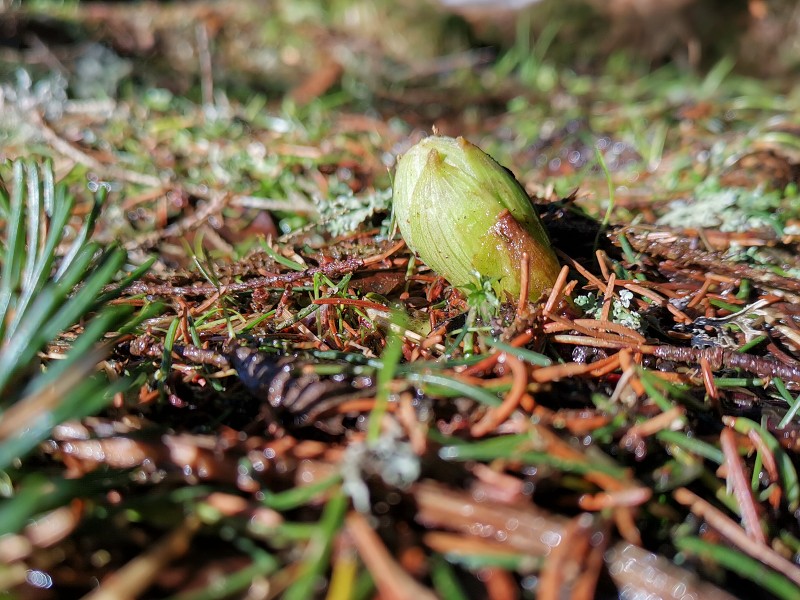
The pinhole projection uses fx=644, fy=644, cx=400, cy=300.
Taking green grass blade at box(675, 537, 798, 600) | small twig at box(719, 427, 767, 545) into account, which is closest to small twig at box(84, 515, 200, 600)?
green grass blade at box(675, 537, 798, 600)

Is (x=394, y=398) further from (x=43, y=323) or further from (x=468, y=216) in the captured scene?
(x=43, y=323)

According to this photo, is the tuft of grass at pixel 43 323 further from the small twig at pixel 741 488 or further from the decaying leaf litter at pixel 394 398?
the small twig at pixel 741 488

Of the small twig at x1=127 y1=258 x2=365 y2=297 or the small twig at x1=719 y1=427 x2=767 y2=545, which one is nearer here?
the small twig at x1=719 y1=427 x2=767 y2=545

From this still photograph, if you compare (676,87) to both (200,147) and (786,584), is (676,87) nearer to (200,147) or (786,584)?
(200,147)

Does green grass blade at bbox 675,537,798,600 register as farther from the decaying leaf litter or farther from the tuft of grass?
the tuft of grass

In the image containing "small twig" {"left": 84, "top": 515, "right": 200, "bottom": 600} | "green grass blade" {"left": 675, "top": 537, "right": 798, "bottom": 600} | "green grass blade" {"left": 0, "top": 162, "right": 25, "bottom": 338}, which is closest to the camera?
"small twig" {"left": 84, "top": 515, "right": 200, "bottom": 600}
